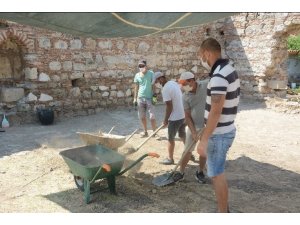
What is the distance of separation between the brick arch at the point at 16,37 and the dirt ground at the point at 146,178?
1.97 meters

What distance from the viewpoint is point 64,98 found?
9.39m

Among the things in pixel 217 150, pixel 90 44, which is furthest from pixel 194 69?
pixel 217 150

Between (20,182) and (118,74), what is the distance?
5658mm

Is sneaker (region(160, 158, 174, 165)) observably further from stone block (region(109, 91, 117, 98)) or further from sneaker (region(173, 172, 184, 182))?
stone block (region(109, 91, 117, 98))

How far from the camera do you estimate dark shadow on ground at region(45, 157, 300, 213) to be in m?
4.32

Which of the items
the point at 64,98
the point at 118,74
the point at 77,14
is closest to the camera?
the point at 77,14

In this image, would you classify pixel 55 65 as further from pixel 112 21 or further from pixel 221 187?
pixel 221 187

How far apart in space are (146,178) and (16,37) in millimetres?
5165

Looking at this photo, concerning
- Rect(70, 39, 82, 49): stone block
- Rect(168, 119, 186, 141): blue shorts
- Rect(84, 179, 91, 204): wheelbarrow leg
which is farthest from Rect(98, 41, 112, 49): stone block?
Rect(84, 179, 91, 204): wheelbarrow leg

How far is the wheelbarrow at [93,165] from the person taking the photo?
4.23m

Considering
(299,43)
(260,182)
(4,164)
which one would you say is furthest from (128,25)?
(299,43)

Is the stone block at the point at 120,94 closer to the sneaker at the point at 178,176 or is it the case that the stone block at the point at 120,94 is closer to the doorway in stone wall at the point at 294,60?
the sneaker at the point at 178,176

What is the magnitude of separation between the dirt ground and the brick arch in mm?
1970

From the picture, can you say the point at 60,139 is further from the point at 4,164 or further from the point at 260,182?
the point at 260,182
